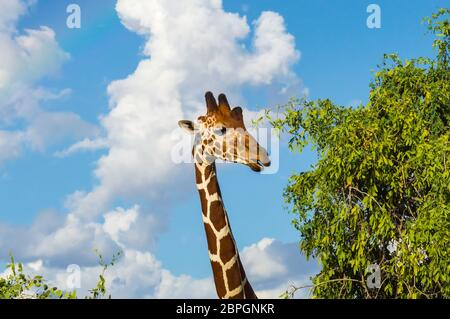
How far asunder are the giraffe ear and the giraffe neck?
0.50 m

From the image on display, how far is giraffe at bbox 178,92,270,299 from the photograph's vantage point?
966cm

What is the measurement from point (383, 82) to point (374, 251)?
457 cm

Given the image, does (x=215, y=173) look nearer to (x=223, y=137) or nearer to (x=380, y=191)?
(x=223, y=137)

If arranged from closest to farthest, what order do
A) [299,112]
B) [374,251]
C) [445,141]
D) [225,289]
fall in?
[225,289] < [445,141] < [374,251] < [299,112]

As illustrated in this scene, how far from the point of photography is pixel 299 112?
16.0 meters

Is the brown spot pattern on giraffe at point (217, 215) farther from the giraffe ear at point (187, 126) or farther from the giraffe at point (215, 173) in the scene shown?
the giraffe ear at point (187, 126)

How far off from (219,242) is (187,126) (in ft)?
5.96

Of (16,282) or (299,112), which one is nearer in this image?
(16,282)

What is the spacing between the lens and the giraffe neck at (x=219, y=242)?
9.72 m

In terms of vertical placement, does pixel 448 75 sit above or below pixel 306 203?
above

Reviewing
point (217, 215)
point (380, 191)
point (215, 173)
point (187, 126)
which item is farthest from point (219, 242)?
point (380, 191)

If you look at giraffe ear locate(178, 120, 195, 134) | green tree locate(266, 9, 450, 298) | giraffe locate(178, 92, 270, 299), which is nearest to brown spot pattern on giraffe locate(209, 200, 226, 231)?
giraffe locate(178, 92, 270, 299)
